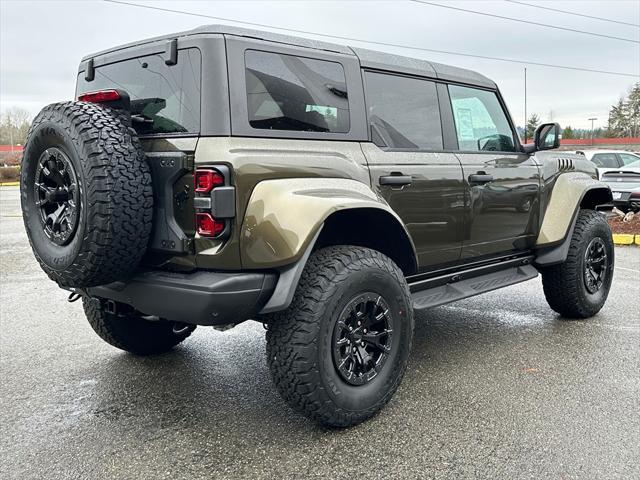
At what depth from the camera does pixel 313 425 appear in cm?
300

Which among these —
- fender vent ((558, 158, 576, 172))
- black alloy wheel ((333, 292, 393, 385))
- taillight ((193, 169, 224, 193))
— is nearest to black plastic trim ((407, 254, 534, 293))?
black alloy wheel ((333, 292, 393, 385))

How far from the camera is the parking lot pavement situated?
8.55 feet

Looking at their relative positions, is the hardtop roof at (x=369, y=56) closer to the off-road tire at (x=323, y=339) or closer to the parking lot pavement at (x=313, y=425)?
the off-road tire at (x=323, y=339)

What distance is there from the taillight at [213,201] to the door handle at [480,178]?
1932 mm

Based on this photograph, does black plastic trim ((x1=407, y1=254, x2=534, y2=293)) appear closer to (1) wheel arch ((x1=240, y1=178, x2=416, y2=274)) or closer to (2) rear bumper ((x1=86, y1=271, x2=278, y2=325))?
(1) wheel arch ((x1=240, y1=178, x2=416, y2=274))

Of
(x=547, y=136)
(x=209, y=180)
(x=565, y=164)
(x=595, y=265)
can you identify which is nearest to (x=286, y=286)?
(x=209, y=180)

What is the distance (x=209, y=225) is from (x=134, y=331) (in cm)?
163

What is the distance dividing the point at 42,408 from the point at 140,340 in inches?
31.5

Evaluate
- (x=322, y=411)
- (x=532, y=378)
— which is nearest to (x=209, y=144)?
(x=322, y=411)

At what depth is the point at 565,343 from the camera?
4.27 meters

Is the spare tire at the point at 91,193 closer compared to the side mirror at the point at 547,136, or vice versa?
the spare tire at the point at 91,193

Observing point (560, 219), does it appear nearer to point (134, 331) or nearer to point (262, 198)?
point (262, 198)

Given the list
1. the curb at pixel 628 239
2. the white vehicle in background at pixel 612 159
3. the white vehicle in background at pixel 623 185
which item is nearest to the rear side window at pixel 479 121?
the curb at pixel 628 239

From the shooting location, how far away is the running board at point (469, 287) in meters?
3.64
